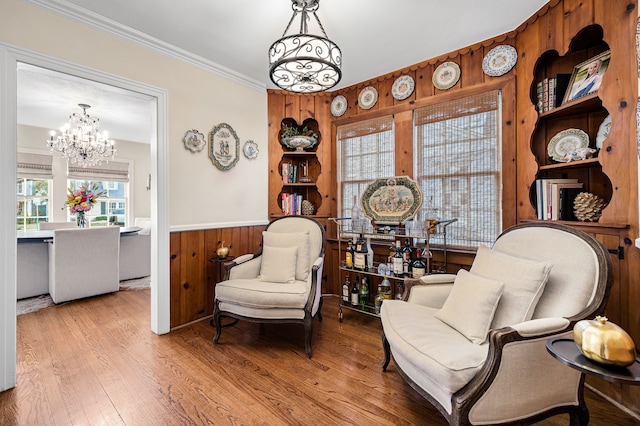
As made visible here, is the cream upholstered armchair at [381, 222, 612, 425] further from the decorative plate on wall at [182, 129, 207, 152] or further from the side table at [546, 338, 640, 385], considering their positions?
the decorative plate on wall at [182, 129, 207, 152]

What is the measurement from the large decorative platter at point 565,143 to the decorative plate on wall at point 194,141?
3038 millimetres

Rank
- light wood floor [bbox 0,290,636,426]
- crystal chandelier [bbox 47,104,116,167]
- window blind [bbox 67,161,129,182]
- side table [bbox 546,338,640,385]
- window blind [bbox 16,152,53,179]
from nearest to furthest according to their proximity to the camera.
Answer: side table [bbox 546,338,640,385] < light wood floor [bbox 0,290,636,426] < crystal chandelier [bbox 47,104,116,167] < window blind [bbox 16,152,53,179] < window blind [bbox 67,161,129,182]

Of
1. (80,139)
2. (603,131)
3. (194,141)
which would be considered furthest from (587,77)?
(80,139)

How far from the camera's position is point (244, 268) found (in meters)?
2.65

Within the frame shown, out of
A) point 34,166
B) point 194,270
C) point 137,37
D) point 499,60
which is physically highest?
point 137,37

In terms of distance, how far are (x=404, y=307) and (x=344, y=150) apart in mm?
2162

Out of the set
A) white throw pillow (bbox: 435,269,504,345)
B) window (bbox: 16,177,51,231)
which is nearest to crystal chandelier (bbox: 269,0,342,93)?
white throw pillow (bbox: 435,269,504,345)

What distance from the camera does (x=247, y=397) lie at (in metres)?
1.73

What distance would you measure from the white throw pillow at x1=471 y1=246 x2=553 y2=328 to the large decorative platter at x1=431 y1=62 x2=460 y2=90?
Answer: 183 cm

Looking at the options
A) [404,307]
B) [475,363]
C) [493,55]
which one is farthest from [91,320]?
[493,55]

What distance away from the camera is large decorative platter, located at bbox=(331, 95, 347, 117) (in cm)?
350

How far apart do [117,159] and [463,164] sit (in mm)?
6426

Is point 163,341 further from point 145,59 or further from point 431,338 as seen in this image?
point 145,59

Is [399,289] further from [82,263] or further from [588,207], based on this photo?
[82,263]
